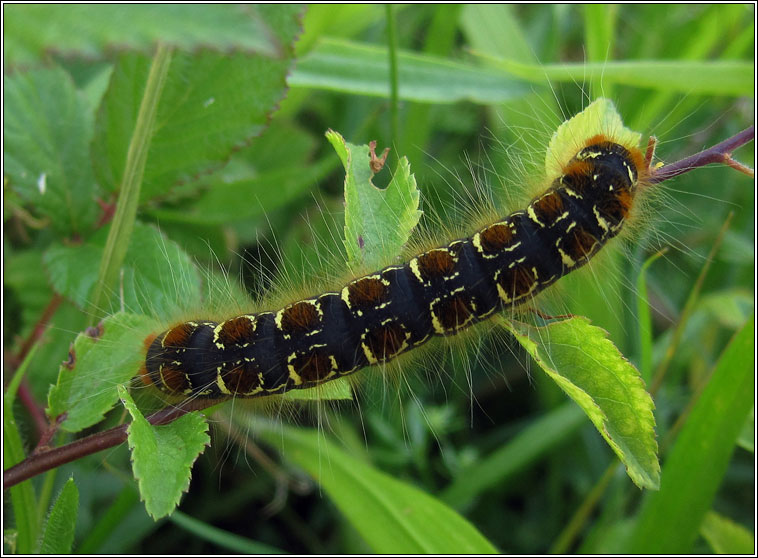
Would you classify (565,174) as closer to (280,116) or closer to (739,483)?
(280,116)

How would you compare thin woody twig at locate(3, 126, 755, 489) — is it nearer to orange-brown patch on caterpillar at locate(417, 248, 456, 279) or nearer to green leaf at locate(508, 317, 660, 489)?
green leaf at locate(508, 317, 660, 489)

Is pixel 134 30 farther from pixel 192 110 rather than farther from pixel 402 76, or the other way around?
pixel 402 76

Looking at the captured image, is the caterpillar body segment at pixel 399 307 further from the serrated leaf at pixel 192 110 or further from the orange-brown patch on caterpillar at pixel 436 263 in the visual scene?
the serrated leaf at pixel 192 110

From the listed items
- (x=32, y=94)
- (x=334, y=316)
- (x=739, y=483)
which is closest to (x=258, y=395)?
(x=334, y=316)

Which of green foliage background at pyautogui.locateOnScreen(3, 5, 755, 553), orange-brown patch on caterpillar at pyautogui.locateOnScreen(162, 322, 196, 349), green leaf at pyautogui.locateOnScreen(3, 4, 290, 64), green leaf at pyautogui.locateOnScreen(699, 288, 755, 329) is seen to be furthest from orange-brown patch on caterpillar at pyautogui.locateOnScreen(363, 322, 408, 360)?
green leaf at pyautogui.locateOnScreen(699, 288, 755, 329)

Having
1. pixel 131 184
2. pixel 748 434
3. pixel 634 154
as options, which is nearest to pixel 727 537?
pixel 748 434

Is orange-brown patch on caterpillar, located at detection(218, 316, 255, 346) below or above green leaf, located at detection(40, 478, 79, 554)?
above
